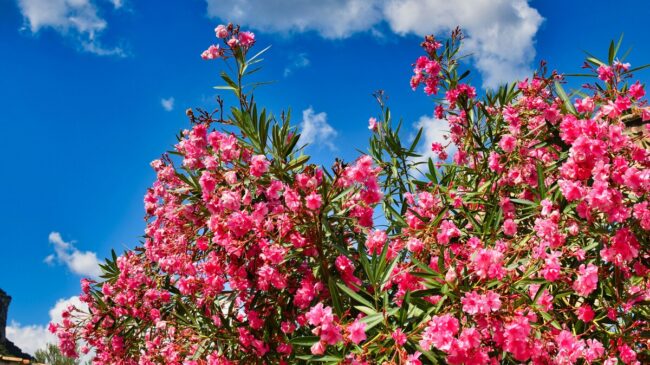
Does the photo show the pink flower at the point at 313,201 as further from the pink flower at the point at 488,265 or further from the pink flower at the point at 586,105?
the pink flower at the point at 586,105

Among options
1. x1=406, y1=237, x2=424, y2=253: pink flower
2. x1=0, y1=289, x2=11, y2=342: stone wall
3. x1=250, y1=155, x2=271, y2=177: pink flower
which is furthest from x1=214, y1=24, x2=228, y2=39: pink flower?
x1=0, y1=289, x2=11, y2=342: stone wall

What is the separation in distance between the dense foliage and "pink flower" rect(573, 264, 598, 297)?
0.03 ft

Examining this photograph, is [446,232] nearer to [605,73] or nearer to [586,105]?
[586,105]

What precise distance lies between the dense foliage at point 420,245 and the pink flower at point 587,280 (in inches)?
0.4

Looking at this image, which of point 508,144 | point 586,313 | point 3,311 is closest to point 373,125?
point 508,144

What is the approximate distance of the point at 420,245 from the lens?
2.96m

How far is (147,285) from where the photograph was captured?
13.9 ft

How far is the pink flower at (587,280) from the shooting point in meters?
2.54

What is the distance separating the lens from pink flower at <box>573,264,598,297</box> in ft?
8.32

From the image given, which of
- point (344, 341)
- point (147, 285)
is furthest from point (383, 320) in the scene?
point (147, 285)

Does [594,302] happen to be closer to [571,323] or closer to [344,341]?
[571,323]

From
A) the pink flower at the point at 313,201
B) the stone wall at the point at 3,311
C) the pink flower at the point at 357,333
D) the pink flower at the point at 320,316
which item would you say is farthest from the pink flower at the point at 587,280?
the stone wall at the point at 3,311

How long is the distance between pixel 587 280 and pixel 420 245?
0.78 m

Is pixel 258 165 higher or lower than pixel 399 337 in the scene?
higher
